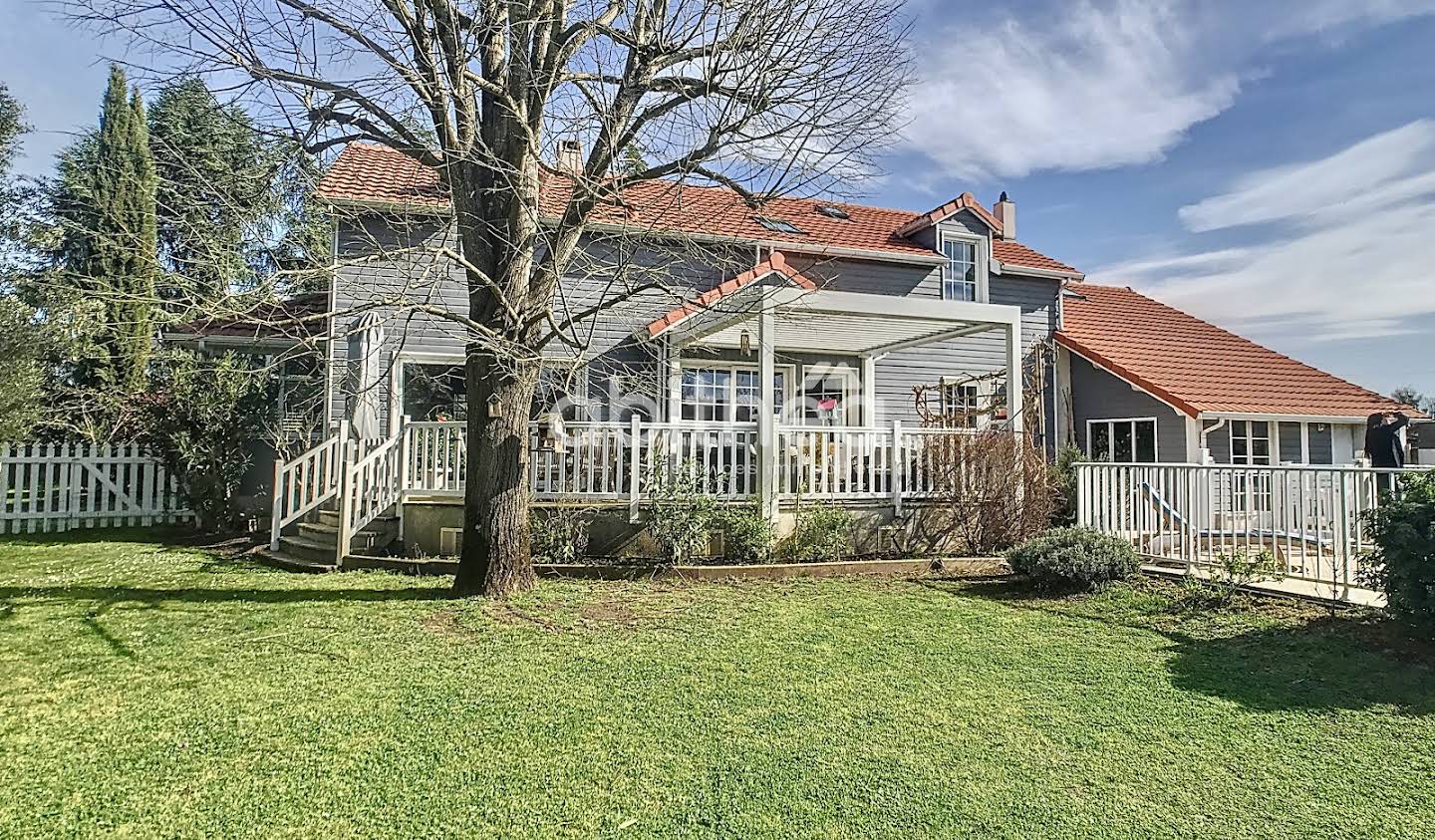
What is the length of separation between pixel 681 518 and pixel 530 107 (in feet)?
15.7

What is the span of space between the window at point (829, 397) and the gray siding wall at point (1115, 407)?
5.92m

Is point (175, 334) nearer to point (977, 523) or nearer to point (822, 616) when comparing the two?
point (822, 616)

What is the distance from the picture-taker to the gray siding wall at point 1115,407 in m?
14.7

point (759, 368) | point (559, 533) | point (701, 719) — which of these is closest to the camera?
point (701, 719)

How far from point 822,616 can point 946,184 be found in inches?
346

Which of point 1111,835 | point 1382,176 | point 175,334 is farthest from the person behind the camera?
point 175,334

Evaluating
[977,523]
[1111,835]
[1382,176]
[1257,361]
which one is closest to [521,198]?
[1111,835]

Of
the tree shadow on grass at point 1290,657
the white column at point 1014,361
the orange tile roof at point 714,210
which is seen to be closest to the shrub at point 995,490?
the white column at point 1014,361

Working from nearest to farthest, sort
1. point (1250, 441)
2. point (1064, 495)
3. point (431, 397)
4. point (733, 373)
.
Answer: point (1064, 495) → point (431, 397) → point (733, 373) → point (1250, 441)

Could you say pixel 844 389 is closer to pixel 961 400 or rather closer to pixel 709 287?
pixel 961 400

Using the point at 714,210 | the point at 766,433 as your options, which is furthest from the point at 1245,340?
the point at 766,433

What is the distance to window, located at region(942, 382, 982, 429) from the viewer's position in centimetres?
1266

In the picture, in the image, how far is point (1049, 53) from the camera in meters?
10.5

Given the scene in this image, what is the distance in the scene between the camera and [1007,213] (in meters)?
18.1
